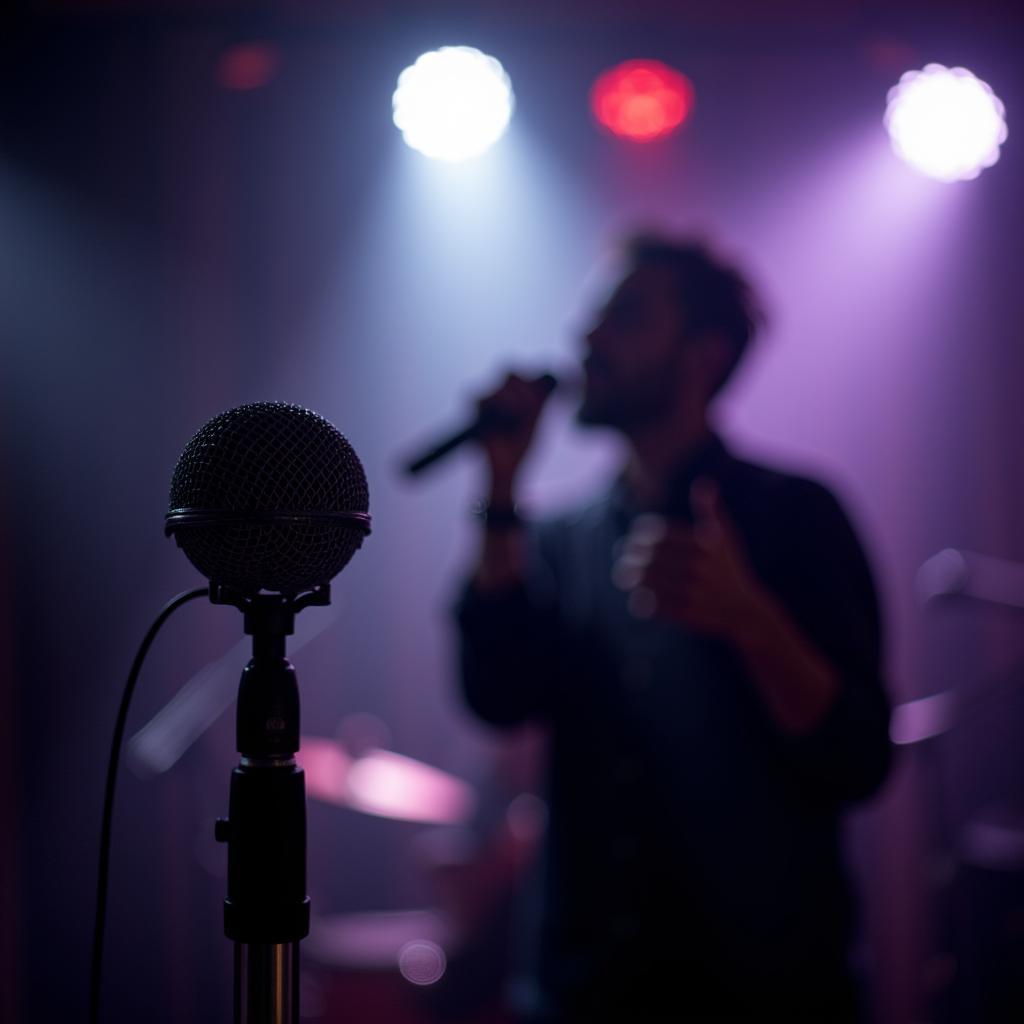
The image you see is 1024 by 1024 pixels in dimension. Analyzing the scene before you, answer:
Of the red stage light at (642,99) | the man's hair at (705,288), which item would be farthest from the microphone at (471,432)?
the red stage light at (642,99)

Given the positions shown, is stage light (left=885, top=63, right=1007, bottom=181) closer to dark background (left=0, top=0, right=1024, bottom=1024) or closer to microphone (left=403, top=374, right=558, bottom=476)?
dark background (left=0, top=0, right=1024, bottom=1024)

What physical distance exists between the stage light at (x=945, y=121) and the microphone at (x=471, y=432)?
2.97 meters

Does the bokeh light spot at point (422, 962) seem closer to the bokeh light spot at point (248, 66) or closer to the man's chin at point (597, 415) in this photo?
the man's chin at point (597, 415)

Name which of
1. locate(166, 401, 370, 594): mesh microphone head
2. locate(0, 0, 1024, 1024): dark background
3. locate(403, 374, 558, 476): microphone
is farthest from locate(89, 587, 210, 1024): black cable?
locate(0, 0, 1024, 1024): dark background

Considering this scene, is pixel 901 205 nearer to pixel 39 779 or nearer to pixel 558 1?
pixel 558 1

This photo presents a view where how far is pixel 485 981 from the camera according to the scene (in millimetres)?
3367

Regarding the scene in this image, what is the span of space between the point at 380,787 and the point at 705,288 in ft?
6.05

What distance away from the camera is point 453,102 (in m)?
3.84

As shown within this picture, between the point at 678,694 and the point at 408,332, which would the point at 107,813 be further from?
the point at 408,332

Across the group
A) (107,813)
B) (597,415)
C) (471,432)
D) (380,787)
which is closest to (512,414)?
(471,432)

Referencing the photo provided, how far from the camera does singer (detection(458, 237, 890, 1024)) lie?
162 centimetres

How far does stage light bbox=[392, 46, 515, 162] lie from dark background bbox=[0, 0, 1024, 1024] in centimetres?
24

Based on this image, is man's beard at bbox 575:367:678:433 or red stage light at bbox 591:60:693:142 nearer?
man's beard at bbox 575:367:678:433

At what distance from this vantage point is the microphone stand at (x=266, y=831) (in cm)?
74
